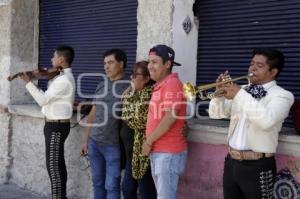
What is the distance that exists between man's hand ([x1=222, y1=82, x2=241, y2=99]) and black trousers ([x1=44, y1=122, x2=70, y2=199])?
2.29 meters

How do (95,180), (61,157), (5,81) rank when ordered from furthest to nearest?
(5,81), (61,157), (95,180)

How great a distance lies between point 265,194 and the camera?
3057 mm

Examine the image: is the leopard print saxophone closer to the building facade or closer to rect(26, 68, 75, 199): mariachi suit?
the building facade

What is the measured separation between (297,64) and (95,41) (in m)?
2.91

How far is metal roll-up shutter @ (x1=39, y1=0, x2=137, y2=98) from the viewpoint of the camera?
17.6 feet

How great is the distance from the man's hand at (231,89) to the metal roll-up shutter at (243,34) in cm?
98

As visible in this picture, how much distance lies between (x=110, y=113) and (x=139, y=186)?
0.78 meters

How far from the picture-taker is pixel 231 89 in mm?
3027

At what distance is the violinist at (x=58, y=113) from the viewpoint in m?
4.68

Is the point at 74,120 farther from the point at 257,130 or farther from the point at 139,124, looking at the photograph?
the point at 257,130

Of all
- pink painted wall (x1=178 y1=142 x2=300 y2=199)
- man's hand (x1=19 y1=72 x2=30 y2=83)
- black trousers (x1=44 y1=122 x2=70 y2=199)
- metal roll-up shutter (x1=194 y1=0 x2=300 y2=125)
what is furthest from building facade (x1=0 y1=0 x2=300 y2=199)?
man's hand (x1=19 y1=72 x2=30 y2=83)

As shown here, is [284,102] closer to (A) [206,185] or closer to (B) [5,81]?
(A) [206,185]

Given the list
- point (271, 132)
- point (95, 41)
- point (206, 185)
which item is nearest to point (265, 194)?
point (271, 132)

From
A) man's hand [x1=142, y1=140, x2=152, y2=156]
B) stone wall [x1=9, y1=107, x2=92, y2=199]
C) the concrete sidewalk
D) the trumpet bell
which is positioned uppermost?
the trumpet bell
